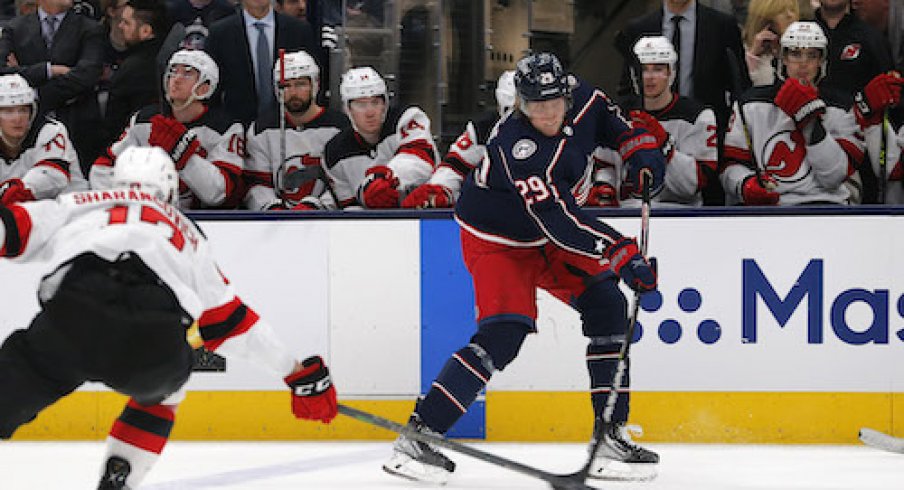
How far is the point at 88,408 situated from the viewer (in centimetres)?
509

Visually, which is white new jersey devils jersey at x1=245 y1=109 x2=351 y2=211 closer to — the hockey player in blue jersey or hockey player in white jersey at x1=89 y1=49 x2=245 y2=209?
hockey player in white jersey at x1=89 y1=49 x2=245 y2=209

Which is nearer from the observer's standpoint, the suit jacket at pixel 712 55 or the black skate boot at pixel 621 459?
the black skate boot at pixel 621 459

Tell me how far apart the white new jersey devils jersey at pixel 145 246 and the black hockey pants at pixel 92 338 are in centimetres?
3

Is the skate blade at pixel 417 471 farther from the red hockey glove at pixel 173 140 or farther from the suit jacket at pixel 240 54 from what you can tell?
the suit jacket at pixel 240 54

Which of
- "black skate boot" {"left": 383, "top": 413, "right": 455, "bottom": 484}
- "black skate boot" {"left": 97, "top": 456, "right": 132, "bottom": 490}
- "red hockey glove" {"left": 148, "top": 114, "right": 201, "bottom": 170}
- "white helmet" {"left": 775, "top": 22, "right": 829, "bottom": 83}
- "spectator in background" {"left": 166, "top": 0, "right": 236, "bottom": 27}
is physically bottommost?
"black skate boot" {"left": 383, "top": 413, "right": 455, "bottom": 484}

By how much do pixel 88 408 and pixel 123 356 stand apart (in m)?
2.05

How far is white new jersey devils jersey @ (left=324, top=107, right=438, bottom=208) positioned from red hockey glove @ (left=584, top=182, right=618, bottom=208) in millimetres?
588

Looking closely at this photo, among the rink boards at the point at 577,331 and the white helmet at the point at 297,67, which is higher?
the white helmet at the point at 297,67

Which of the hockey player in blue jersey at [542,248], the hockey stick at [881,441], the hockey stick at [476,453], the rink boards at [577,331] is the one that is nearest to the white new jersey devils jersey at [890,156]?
the rink boards at [577,331]

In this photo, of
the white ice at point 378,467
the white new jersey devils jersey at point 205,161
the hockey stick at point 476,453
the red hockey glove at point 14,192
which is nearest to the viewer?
the hockey stick at point 476,453

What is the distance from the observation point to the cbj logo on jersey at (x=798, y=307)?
4.89 m

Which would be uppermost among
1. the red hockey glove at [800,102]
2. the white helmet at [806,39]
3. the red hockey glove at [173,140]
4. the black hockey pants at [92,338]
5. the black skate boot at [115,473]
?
the white helmet at [806,39]

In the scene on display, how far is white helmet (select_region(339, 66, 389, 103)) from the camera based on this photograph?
540 cm

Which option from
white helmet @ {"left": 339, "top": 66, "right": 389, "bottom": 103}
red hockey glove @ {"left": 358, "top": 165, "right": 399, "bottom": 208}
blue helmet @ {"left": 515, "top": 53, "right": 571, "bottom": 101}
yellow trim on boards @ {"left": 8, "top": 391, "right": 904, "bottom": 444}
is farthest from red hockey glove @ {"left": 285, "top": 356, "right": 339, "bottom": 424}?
white helmet @ {"left": 339, "top": 66, "right": 389, "bottom": 103}
